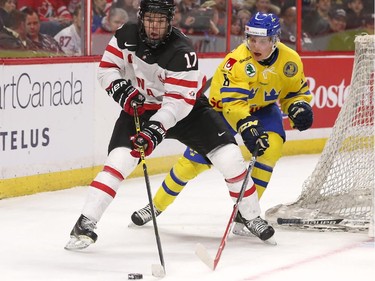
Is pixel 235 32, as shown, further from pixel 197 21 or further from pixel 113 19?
pixel 113 19

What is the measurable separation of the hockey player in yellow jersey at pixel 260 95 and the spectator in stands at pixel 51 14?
1712mm

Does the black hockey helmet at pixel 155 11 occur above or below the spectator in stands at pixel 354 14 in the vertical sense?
above

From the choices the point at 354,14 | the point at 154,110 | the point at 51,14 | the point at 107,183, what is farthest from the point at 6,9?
the point at 354,14

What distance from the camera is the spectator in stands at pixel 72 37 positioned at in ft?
24.0

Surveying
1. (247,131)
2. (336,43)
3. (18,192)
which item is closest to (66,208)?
(18,192)

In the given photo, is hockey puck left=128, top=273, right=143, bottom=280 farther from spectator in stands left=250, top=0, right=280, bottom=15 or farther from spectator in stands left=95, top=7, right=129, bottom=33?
spectator in stands left=250, top=0, right=280, bottom=15

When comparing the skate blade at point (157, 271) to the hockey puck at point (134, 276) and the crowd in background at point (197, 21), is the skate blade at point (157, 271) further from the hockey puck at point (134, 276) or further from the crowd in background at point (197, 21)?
the crowd in background at point (197, 21)

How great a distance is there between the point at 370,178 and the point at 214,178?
1.82 metres

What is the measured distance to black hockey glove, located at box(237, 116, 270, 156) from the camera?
5426mm

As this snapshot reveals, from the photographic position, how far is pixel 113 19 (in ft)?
25.2

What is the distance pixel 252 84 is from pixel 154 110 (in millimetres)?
554

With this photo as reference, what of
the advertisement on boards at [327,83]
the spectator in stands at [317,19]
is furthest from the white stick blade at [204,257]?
the spectator in stands at [317,19]

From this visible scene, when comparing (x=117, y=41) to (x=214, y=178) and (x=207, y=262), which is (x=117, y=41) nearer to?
(x=207, y=262)

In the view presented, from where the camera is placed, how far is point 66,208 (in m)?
6.56
